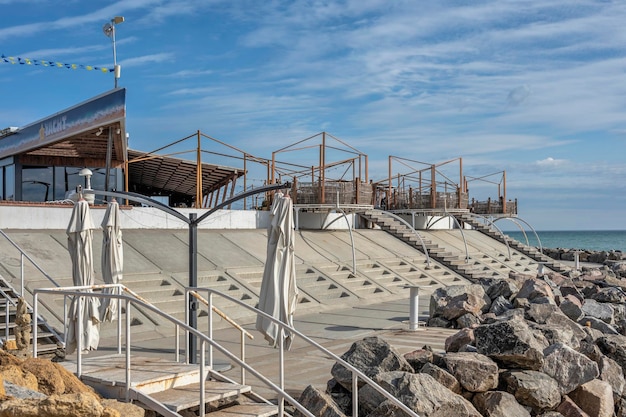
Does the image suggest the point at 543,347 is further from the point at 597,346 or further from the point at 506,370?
the point at 597,346

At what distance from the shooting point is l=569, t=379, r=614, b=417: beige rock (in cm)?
1024

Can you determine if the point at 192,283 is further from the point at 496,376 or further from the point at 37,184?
the point at 37,184

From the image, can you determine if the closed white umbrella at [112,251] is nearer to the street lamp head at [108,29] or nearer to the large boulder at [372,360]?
the large boulder at [372,360]

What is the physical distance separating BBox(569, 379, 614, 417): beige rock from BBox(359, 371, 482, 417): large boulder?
105 inches

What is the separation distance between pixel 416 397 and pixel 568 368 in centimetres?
348

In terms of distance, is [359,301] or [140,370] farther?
[359,301]

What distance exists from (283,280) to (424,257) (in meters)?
18.0

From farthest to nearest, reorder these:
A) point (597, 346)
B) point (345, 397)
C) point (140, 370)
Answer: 1. point (597, 346)
2. point (345, 397)
3. point (140, 370)

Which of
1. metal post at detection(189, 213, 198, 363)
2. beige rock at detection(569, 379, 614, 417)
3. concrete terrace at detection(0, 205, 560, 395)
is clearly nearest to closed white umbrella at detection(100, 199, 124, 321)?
concrete terrace at detection(0, 205, 560, 395)

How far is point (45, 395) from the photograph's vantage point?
603 centimetres

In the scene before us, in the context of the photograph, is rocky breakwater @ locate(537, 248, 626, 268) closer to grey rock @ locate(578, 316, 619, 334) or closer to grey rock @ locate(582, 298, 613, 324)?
grey rock @ locate(582, 298, 613, 324)

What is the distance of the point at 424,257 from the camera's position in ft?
92.5

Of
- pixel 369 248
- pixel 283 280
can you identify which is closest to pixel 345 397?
pixel 283 280

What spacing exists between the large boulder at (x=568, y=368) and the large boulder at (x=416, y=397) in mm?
2228
